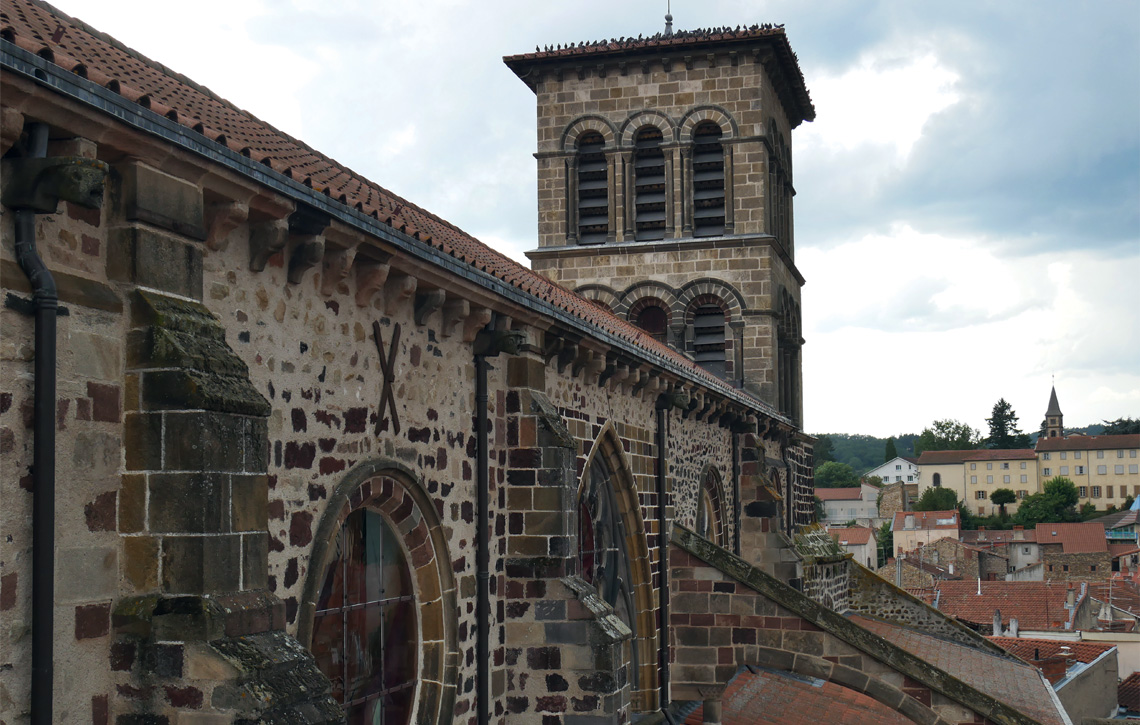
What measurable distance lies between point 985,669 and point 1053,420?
13171 centimetres

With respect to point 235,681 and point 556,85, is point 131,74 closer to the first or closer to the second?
point 235,681

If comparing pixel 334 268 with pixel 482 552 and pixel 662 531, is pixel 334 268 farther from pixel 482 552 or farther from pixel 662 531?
pixel 662 531

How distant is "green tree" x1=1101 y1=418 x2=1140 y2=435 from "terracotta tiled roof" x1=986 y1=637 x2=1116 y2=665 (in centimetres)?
10653

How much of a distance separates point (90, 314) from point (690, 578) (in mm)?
11308

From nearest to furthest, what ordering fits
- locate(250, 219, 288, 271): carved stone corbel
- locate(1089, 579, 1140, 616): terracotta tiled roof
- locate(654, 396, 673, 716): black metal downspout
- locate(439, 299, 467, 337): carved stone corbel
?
→ locate(250, 219, 288, 271): carved stone corbel, locate(439, 299, 467, 337): carved stone corbel, locate(654, 396, 673, 716): black metal downspout, locate(1089, 579, 1140, 616): terracotta tiled roof

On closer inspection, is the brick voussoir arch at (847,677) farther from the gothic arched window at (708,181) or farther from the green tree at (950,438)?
the green tree at (950,438)

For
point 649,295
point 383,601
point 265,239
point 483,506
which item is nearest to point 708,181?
point 649,295

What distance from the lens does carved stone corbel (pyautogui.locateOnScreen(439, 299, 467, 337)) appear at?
28.8 ft

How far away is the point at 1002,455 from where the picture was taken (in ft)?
416

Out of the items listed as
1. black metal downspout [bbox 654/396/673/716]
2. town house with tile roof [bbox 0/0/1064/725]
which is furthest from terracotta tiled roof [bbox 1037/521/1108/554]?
town house with tile roof [bbox 0/0/1064/725]

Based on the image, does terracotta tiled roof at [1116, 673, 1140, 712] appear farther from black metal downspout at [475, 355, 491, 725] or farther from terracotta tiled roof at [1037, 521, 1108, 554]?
terracotta tiled roof at [1037, 521, 1108, 554]

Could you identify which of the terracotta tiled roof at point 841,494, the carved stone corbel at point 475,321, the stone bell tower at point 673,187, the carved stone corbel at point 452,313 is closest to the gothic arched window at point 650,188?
the stone bell tower at point 673,187

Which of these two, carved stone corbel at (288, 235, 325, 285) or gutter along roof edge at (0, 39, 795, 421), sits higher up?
gutter along roof edge at (0, 39, 795, 421)

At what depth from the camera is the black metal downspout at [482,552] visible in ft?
30.6
